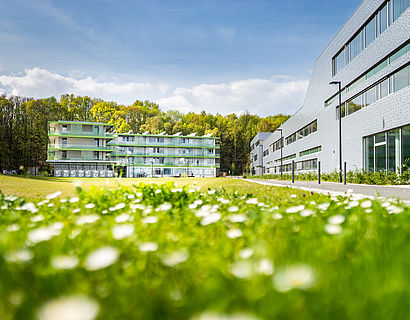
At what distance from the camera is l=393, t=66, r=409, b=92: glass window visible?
14414mm

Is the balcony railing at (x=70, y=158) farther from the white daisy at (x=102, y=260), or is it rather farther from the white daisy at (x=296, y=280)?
the white daisy at (x=296, y=280)

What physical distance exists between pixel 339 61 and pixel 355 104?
575 cm

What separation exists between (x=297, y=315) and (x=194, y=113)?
76.3 m

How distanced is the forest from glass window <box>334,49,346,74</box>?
42840 millimetres

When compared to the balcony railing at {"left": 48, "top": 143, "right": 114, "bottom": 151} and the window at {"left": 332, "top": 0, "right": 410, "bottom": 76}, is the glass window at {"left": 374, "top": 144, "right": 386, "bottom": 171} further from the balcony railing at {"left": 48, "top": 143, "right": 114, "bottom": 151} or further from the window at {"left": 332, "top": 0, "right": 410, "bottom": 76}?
the balcony railing at {"left": 48, "top": 143, "right": 114, "bottom": 151}

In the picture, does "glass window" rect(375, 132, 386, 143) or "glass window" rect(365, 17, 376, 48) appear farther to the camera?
"glass window" rect(365, 17, 376, 48)

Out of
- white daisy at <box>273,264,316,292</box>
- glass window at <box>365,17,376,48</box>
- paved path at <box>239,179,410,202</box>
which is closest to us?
white daisy at <box>273,264,316,292</box>

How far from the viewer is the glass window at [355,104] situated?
19794mm

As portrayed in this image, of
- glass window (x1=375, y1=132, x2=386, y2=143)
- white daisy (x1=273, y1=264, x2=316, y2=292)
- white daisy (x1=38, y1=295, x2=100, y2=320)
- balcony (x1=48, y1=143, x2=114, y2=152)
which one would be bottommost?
white daisy (x1=273, y1=264, x2=316, y2=292)

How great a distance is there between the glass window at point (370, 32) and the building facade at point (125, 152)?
37.3 meters

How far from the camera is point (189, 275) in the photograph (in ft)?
4.10

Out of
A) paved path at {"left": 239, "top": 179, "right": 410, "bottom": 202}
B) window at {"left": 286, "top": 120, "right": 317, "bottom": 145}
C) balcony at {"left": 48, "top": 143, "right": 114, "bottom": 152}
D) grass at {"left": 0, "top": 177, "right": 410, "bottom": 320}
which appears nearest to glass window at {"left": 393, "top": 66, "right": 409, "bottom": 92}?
paved path at {"left": 239, "top": 179, "right": 410, "bottom": 202}

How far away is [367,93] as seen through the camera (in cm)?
1873

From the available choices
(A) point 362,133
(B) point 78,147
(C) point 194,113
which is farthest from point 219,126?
(A) point 362,133
